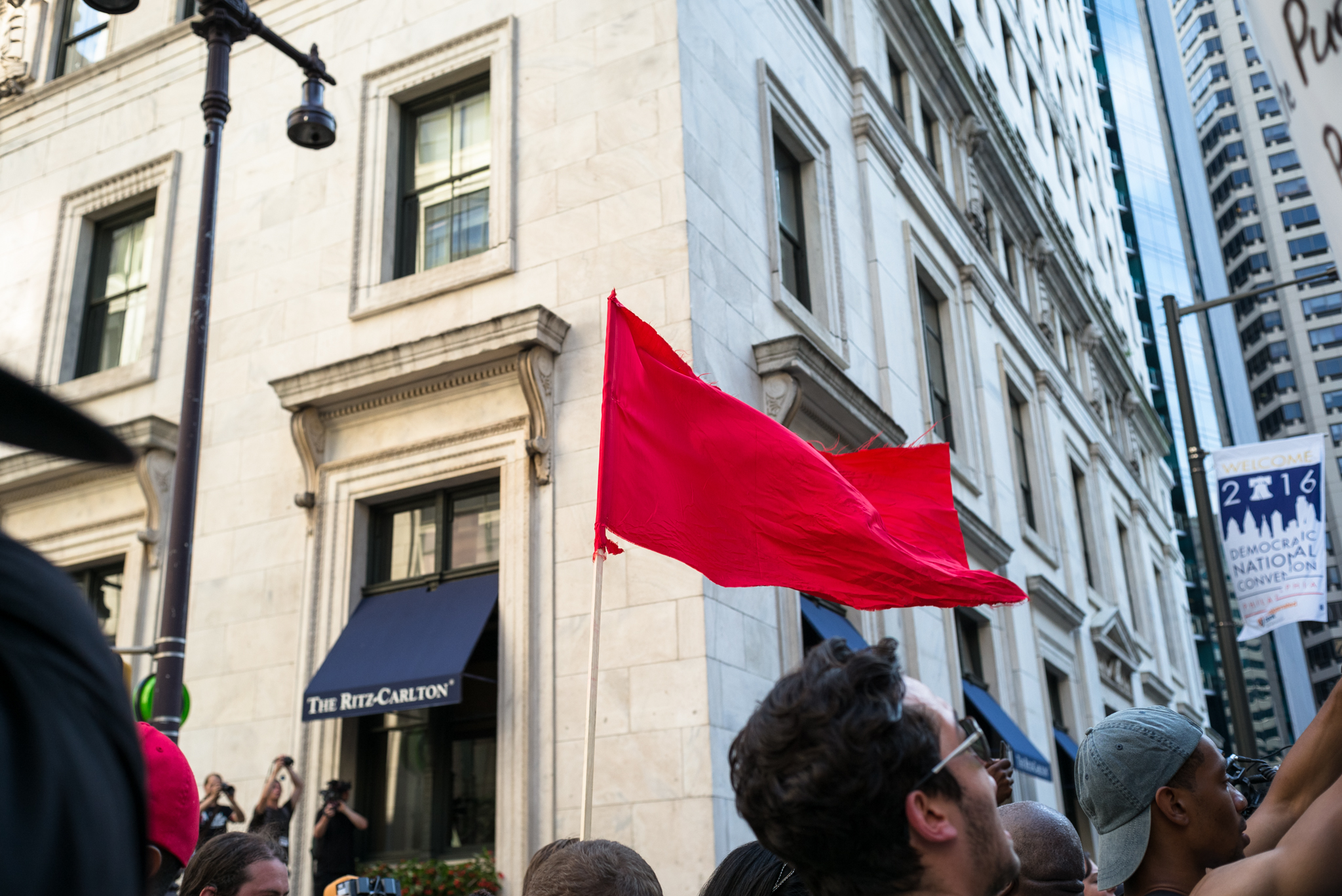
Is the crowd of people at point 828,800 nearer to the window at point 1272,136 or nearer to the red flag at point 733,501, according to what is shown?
the red flag at point 733,501

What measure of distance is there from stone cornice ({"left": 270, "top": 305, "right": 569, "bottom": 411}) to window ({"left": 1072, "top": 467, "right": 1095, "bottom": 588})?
18.6 meters

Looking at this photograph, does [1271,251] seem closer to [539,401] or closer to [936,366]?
[936,366]

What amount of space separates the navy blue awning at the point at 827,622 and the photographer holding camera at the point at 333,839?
4925mm

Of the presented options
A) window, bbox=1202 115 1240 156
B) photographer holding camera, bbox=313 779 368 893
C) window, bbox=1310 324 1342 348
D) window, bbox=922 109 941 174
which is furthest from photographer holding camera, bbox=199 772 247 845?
window, bbox=1202 115 1240 156

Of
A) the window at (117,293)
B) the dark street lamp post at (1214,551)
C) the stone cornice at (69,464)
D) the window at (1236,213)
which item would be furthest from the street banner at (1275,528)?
the window at (1236,213)

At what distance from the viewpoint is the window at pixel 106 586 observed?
14609 mm

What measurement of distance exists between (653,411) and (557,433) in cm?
529

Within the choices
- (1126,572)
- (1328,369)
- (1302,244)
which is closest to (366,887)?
(1126,572)

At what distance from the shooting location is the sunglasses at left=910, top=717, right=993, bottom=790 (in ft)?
7.68

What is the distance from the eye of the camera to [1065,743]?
2148 centimetres

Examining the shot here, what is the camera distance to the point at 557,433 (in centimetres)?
1191

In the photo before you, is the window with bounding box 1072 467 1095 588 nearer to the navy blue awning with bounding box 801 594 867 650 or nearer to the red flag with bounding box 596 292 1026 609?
the navy blue awning with bounding box 801 594 867 650

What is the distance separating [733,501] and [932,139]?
17.5 meters

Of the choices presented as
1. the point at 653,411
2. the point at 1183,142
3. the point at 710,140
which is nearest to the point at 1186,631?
the point at 710,140
